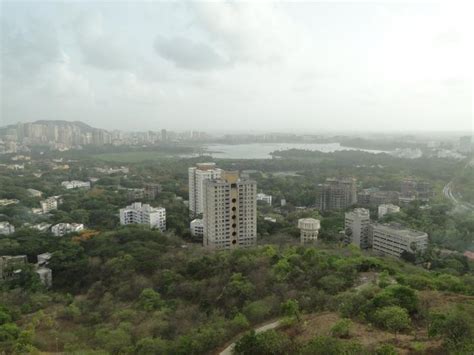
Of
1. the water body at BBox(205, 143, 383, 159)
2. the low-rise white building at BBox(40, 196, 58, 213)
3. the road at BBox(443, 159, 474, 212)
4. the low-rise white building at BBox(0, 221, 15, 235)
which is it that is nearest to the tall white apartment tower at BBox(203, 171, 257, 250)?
the low-rise white building at BBox(0, 221, 15, 235)

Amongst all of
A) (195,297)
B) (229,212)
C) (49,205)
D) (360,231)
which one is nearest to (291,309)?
(195,297)

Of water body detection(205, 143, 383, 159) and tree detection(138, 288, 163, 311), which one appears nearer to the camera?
tree detection(138, 288, 163, 311)

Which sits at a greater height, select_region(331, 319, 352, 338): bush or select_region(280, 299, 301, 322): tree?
select_region(331, 319, 352, 338): bush

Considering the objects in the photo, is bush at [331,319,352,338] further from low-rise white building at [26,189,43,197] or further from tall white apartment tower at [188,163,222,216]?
low-rise white building at [26,189,43,197]

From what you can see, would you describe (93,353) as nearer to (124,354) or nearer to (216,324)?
A: (124,354)

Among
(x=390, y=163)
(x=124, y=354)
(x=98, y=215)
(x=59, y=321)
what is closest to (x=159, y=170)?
(x=98, y=215)

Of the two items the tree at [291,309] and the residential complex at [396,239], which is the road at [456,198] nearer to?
the residential complex at [396,239]
